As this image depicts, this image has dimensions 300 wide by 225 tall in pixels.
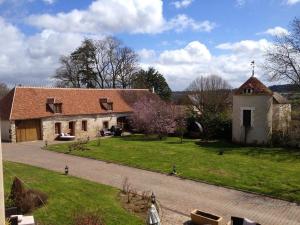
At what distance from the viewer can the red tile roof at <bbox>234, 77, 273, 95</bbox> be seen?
3125cm

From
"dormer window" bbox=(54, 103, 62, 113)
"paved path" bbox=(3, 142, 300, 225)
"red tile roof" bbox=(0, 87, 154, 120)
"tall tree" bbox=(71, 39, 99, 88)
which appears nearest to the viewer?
"paved path" bbox=(3, 142, 300, 225)

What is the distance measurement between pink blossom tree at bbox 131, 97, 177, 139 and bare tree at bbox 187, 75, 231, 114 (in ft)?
19.3

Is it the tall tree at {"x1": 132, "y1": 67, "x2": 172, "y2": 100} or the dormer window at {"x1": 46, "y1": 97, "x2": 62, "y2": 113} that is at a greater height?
the tall tree at {"x1": 132, "y1": 67, "x2": 172, "y2": 100}

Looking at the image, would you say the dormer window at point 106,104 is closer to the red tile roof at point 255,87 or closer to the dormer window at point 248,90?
the red tile roof at point 255,87

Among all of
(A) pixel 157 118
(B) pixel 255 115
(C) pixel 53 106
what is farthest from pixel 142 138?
(B) pixel 255 115

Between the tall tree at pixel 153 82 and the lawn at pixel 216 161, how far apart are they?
23880mm

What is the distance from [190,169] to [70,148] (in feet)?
36.5

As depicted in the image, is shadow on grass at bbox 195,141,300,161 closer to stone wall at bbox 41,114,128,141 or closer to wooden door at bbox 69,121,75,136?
stone wall at bbox 41,114,128,141

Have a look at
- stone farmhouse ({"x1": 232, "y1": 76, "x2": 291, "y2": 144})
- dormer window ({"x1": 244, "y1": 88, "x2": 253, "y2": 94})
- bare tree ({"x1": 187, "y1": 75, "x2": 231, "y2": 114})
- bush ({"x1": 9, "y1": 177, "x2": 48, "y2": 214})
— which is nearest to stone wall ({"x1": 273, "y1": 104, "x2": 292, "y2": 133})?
stone farmhouse ({"x1": 232, "y1": 76, "x2": 291, "y2": 144})

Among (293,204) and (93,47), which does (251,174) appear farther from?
(93,47)

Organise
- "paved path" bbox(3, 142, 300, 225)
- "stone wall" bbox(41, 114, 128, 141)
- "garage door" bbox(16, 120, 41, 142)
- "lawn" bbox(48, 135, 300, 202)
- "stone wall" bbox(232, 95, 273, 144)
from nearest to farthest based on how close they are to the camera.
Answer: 1. "paved path" bbox(3, 142, 300, 225)
2. "lawn" bbox(48, 135, 300, 202)
3. "stone wall" bbox(232, 95, 273, 144)
4. "garage door" bbox(16, 120, 41, 142)
5. "stone wall" bbox(41, 114, 128, 141)

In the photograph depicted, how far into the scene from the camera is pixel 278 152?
27922 millimetres

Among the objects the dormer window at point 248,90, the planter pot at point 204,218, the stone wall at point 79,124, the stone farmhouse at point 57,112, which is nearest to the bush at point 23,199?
the planter pot at point 204,218

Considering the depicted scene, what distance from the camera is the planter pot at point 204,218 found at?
1256 cm
